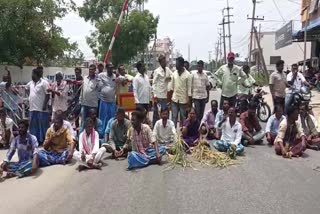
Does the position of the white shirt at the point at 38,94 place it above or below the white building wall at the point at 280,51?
below

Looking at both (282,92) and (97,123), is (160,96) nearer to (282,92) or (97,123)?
(97,123)

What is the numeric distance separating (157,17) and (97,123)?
29414mm

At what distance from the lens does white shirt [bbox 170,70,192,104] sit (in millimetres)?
11477

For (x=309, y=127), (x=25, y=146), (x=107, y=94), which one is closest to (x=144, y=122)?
(x=107, y=94)

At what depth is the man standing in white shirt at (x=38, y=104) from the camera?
1102cm

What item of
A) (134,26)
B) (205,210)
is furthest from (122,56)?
(205,210)

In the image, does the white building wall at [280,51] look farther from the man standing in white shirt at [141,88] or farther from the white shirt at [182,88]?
the man standing in white shirt at [141,88]

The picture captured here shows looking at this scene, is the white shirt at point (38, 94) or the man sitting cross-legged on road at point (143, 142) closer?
the man sitting cross-legged on road at point (143, 142)

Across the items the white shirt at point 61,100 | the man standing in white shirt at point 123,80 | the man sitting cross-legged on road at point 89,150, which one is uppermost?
the man standing in white shirt at point 123,80

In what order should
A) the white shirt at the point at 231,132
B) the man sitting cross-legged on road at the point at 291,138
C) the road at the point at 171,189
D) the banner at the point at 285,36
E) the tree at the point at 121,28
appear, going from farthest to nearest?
1. the tree at the point at 121,28
2. the banner at the point at 285,36
3. the white shirt at the point at 231,132
4. the man sitting cross-legged on road at the point at 291,138
5. the road at the point at 171,189

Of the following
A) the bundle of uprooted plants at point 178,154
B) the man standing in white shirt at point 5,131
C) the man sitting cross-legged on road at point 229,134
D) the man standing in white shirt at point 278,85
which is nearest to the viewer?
the bundle of uprooted plants at point 178,154

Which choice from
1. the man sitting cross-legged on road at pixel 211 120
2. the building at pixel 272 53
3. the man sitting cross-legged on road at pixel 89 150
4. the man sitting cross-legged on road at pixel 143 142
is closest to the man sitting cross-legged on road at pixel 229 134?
the man sitting cross-legged on road at pixel 211 120

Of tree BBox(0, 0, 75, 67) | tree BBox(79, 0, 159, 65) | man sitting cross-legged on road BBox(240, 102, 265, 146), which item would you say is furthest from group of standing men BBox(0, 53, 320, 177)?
tree BBox(79, 0, 159, 65)

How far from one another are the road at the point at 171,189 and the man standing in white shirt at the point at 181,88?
2470 millimetres
